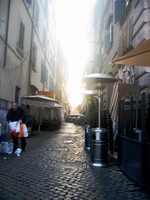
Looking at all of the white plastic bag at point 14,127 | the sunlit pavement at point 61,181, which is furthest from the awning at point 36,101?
the sunlit pavement at point 61,181

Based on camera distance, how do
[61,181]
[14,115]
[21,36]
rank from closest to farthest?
[61,181] → [14,115] → [21,36]

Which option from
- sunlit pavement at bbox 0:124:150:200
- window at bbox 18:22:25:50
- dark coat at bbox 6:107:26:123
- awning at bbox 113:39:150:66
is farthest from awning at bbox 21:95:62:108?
awning at bbox 113:39:150:66

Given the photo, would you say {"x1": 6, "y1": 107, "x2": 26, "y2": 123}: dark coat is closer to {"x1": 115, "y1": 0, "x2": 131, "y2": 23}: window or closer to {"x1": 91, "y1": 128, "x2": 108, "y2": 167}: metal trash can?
{"x1": 91, "y1": 128, "x2": 108, "y2": 167}: metal trash can

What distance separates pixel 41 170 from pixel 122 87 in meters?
4.31

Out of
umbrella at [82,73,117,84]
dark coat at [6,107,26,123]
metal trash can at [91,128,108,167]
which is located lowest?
metal trash can at [91,128,108,167]

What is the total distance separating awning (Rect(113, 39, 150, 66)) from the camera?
4.91 metres

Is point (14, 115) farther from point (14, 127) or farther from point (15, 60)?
point (15, 60)

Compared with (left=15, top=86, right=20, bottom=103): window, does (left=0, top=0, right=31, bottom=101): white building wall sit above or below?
above

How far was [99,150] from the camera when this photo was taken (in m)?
7.14

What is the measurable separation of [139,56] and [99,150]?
288 cm

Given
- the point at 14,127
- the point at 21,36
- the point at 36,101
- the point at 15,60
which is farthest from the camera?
the point at 36,101

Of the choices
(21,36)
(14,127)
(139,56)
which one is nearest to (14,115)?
(14,127)

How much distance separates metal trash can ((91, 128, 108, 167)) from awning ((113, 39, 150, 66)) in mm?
2249

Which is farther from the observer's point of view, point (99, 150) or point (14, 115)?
point (14, 115)
